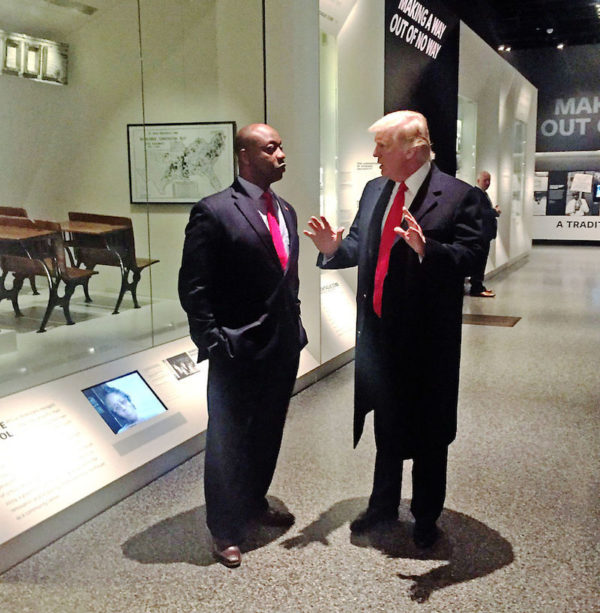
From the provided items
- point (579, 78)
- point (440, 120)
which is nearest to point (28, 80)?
point (440, 120)

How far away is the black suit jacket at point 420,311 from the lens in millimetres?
2646

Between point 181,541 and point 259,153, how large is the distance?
64.6 inches

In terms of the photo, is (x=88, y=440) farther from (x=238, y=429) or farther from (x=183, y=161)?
(x=183, y=161)

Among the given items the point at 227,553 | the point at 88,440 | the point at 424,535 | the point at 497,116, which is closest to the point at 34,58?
the point at 88,440

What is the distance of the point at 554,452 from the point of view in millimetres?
3961

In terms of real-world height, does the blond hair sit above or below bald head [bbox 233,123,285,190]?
above

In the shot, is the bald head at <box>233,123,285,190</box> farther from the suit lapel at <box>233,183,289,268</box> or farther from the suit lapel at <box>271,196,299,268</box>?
the suit lapel at <box>271,196,299,268</box>

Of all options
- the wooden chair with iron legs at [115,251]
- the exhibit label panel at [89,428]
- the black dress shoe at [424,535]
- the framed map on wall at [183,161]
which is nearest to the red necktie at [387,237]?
the black dress shoe at [424,535]

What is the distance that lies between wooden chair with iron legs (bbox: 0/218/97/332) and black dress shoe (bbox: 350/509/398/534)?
6.73 feet

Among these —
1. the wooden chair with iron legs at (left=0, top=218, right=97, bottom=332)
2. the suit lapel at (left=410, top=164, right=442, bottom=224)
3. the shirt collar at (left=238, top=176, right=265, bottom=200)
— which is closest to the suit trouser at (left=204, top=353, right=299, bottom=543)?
the shirt collar at (left=238, top=176, right=265, bottom=200)

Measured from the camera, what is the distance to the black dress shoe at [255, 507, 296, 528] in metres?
3.07

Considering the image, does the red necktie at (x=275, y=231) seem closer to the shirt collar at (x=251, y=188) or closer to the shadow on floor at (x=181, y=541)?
the shirt collar at (x=251, y=188)

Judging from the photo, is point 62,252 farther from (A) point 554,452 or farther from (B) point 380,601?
(A) point 554,452

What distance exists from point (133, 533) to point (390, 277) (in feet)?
5.13
